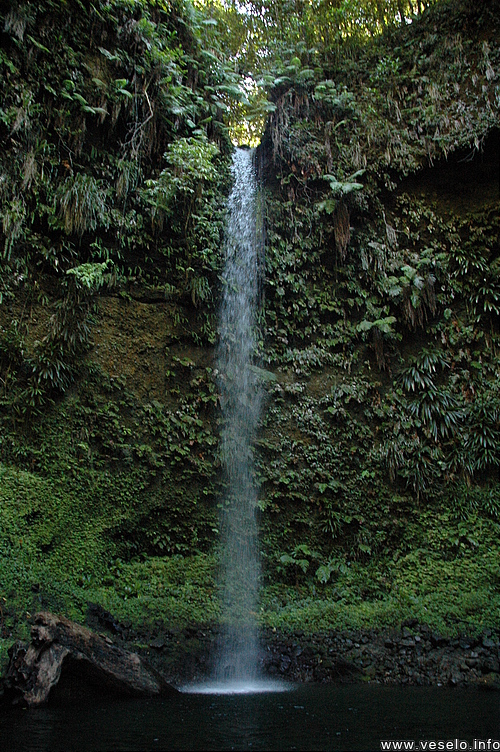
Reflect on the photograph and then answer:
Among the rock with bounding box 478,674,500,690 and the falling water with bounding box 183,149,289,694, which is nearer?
the rock with bounding box 478,674,500,690

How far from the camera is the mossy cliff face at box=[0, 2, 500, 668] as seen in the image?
24.7 feet

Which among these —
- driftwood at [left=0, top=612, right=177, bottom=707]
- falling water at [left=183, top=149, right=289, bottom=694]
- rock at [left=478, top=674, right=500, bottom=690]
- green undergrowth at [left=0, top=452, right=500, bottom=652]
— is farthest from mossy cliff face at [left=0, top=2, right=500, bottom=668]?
driftwood at [left=0, top=612, right=177, bottom=707]

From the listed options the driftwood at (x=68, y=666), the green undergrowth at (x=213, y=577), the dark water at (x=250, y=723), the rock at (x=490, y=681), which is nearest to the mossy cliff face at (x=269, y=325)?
the green undergrowth at (x=213, y=577)

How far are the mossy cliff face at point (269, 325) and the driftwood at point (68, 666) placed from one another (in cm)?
175

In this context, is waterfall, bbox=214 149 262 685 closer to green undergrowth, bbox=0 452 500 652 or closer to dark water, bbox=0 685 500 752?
green undergrowth, bbox=0 452 500 652

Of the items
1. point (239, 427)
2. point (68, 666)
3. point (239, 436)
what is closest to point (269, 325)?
point (239, 427)

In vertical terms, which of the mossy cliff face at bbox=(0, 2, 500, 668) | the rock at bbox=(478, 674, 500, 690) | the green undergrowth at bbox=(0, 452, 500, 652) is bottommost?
the rock at bbox=(478, 674, 500, 690)

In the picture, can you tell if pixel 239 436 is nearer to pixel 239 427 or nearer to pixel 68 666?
pixel 239 427

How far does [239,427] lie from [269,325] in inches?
87.3

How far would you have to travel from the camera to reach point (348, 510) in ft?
27.7

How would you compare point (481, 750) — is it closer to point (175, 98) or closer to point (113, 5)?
point (175, 98)

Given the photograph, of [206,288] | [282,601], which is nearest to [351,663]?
[282,601]

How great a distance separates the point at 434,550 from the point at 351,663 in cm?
243

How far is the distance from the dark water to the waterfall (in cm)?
183
